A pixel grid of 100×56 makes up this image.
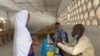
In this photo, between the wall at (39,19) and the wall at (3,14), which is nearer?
the wall at (3,14)

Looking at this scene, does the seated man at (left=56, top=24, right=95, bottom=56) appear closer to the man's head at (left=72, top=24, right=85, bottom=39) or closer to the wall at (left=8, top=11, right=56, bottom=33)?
the man's head at (left=72, top=24, right=85, bottom=39)

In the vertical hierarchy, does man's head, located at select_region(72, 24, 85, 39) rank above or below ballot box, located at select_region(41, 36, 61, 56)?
above

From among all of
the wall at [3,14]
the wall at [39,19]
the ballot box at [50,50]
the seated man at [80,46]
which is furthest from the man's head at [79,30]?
the wall at [39,19]

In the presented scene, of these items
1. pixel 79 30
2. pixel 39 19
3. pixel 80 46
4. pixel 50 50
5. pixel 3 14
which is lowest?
pixel 50 50

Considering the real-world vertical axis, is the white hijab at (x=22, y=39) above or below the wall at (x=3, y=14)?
below

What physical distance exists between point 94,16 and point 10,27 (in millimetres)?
16678

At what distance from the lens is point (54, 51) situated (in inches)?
119

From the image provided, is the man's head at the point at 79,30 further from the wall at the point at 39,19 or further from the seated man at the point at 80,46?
the wall at the point at 39,19

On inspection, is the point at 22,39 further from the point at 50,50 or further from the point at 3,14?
the point at 3,14

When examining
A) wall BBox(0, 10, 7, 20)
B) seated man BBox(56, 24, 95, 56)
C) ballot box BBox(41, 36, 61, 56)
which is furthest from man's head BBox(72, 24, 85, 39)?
wall BBox(0, 10, 7, 20)

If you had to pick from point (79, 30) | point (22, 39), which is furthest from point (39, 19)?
point (79, 30)

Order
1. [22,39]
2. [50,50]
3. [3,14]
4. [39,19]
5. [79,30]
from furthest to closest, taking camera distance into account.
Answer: [39,19], [3,14], [50,50], [22,39], [79,30]

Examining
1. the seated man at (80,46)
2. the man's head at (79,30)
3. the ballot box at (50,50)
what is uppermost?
the man's head at (79,30)

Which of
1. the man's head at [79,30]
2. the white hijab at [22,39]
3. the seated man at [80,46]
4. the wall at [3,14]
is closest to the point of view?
the seated man at [80,46]
